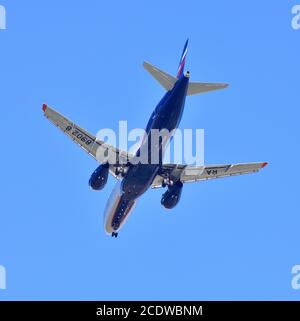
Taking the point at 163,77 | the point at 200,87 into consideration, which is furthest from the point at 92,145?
the point at 200,87

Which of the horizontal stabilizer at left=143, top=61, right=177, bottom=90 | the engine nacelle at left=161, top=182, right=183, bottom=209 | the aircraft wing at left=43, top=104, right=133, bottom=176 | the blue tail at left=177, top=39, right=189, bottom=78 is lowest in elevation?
the engine nacelle at left=161, top=182, right=183, bottom=209

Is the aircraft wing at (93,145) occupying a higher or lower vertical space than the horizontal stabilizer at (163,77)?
lower

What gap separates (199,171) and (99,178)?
10.4 meters

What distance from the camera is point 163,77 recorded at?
6178cm

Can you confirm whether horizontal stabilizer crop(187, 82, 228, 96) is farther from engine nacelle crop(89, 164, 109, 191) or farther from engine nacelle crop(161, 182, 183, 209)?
engine nacelle crop(89, 164, 109, 191)

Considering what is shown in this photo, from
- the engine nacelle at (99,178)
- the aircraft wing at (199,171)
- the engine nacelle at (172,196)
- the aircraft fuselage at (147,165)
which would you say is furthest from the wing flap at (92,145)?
the engine nacelle at (172,196)

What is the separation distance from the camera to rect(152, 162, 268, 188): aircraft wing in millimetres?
66769

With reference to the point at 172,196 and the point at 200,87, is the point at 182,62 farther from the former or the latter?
the point at 172,196

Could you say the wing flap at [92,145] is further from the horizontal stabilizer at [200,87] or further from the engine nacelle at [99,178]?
the horizontal stabilizer at [200,87]

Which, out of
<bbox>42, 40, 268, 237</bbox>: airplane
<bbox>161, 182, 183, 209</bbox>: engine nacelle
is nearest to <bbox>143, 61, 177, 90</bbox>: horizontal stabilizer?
<bbox>42, 40, 268, 237</bbox>: airplane

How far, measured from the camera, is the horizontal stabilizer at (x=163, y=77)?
61.3 metres

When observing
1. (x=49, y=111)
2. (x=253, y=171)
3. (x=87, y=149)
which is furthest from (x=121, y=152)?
(x=253, y=171)

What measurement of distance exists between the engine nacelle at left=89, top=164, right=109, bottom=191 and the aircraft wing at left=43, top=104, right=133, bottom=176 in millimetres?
1295
